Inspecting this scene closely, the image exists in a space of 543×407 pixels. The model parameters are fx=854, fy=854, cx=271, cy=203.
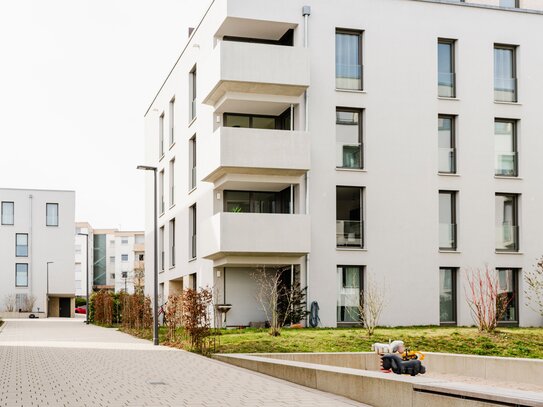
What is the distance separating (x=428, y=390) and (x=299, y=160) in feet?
61.5

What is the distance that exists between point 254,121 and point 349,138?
13.0 feet

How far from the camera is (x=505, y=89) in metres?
32.0

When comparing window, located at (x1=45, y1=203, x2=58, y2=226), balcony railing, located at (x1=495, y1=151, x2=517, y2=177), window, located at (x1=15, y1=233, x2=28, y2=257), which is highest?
window, located at (x1=45, y1=203, x2=58, y2=226)

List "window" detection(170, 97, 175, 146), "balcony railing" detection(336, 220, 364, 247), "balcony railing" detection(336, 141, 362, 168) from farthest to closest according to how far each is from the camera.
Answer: "window" detection(170, 97, 175, 146)
"balcony railing" detection(336, 141, 362, 168)
"balcony railing" detection(336, 220, 364, 247)

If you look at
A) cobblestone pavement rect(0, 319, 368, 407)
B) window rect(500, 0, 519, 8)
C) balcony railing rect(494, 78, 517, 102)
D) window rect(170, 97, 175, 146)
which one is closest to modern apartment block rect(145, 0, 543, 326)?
balcony railing rect(494, 78, 517, 102)

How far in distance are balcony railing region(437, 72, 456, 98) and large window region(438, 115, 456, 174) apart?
2.76 feet

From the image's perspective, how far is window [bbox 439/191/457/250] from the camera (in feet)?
101

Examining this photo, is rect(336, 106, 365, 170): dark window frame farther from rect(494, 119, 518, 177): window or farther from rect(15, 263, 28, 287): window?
rect(15, 263, 28, 287): window

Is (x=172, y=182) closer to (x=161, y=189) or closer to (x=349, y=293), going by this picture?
(x=161, y=189)

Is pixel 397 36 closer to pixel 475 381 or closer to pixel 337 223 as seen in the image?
pixel 337 223

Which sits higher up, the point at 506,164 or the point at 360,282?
the point at 506,164

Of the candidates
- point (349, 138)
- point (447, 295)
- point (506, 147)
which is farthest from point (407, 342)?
point (506, 147)

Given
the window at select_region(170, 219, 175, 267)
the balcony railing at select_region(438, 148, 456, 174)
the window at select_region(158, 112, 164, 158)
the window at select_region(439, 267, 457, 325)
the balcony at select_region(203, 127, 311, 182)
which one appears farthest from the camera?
the window at select_region(158, 112, 164, 158)

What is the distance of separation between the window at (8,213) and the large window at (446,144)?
54551mm
